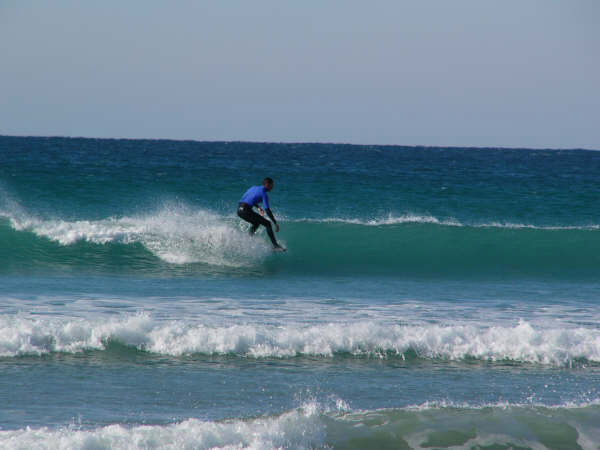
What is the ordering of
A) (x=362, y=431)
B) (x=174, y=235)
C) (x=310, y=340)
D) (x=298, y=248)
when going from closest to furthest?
(x=362, y=431) < (x=310, y=340) < (x=174, y=235) < (x=298, y=248)

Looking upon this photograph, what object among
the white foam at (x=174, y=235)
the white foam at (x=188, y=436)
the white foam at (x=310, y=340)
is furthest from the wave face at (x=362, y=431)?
the white foam at (x=174, y=235)

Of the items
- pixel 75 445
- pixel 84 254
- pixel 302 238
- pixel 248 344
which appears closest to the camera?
pixel 75 445

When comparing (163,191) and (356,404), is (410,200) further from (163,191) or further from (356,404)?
(356,404)

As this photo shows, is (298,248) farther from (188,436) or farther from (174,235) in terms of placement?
(188,436)

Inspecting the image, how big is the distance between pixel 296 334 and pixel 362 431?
2.50 m

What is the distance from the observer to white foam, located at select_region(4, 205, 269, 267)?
48.2ft

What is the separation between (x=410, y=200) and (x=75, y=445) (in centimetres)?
2273

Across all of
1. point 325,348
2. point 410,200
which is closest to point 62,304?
point 325,348

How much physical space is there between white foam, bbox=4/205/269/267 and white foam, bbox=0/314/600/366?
636cm

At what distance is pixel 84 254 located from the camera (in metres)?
14.9

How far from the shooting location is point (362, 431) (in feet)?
18.3

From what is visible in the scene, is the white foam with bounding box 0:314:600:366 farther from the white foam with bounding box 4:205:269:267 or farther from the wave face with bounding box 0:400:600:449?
the white foam with bounding box 4:205:269:267

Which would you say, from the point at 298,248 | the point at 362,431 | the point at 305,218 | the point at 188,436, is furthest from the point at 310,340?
the point at 305,218

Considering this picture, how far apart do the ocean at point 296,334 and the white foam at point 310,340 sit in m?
0.02
